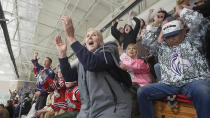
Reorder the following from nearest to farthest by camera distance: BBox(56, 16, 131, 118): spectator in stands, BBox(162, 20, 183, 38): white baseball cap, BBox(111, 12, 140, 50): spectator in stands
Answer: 1. BBox(56, 16, 131, 118): spectator in stands
2. BBox(162, 20, 183, 38): white baseball cap
3. BBox(111, 12, 140, 50): spectator in stands

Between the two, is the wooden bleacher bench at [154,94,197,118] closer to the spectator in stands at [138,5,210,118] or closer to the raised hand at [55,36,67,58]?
the spectator in stands at [138,5,210,118]

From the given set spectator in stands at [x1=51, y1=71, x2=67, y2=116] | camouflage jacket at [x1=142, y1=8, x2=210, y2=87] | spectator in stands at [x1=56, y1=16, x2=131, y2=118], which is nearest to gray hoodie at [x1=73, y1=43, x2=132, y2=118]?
spectator in stands at [x1=56, y1=16, x2=131, y2=118]

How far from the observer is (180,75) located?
903 millimetres

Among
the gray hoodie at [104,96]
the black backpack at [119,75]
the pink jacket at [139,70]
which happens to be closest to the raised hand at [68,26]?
the gray hoodie at [104,96]

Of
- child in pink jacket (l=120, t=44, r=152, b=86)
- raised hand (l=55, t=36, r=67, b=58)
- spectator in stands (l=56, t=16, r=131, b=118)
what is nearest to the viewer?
spectator in stands (l=56, t=16, r=131, b=118)

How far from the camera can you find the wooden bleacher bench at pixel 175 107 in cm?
86

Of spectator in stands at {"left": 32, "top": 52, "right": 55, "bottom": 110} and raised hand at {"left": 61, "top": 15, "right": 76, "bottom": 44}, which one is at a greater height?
raised hand at {"left": 61, "top": 15, "right": 76, "bottom": 44}

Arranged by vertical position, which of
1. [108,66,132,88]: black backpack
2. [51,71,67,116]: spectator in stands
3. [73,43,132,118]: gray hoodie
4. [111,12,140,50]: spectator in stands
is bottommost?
[51,71,67,116]: spectator in stands

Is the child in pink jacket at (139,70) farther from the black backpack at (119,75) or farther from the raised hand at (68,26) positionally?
the raised hand at (68,26)

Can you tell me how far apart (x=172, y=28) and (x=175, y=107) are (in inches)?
22.2

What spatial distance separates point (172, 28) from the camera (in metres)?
1.00

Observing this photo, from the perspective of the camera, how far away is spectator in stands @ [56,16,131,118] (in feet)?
2.77

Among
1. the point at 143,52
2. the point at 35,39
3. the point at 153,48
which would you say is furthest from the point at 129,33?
the point at 35,39

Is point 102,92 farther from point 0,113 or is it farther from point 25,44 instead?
point 25,44
